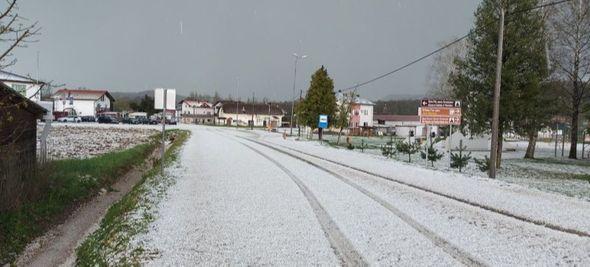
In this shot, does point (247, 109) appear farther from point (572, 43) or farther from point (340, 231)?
point (340, 231)

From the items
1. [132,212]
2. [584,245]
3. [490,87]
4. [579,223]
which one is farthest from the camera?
[490,87]

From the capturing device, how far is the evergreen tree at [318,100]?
60531 mm

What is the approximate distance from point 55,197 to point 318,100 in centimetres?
4660

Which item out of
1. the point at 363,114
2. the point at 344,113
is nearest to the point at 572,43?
the point at 344,113

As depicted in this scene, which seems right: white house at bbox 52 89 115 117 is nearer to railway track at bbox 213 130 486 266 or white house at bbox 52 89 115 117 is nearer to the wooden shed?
the wooden shed

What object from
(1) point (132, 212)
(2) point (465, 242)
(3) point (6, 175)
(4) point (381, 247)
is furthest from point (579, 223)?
(3) point (6, 175)

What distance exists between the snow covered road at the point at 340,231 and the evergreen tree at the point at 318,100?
45798mm

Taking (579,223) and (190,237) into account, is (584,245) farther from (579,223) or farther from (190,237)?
(190,237)

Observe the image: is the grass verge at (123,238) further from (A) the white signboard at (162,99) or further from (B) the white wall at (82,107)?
(B) the white wall at (82,107)

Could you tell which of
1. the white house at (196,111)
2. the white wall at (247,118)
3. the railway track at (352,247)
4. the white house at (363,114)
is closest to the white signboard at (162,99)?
the railway track at (352,247)

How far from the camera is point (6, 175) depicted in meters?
13.1

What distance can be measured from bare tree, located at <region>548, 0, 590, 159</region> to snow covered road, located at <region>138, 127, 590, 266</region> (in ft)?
88.4

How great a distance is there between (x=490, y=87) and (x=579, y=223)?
19551 mm

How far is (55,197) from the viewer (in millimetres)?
15297
